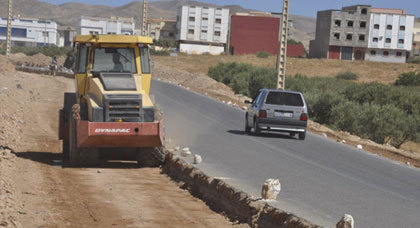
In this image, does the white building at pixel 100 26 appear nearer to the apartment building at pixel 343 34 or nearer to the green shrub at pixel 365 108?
the apartment building at pixel 343 34

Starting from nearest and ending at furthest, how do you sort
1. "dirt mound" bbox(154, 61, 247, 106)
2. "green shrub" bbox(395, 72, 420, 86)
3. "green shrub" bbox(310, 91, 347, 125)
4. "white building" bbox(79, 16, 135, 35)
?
1. "green shrub" bbox(310, 91, 347, 125)
2. "dirt mound" bbox(154, 61, 247, 106)
3. "green shrub" bbox(395, 72, 420, 86)
4. "white building" bbox(79, 16, 135, 35)

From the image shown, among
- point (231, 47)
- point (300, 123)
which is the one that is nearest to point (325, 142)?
point (300, 123)

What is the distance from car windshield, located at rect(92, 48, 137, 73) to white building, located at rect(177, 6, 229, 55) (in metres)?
130

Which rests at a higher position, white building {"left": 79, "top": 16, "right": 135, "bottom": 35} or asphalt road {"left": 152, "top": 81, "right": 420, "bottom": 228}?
white building {"left": 79, "top": 16, "right": 135, "bottom": 35}

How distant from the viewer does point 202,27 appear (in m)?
150

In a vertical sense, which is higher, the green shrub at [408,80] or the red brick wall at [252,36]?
the red brick wall at [252,36]

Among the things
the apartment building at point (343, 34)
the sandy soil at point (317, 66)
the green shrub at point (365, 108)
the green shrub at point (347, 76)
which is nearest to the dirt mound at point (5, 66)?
the green shrub at point (365, 108)

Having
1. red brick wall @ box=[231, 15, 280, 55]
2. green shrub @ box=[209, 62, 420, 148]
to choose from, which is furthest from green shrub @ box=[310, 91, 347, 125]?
red brick wall @ box=[231, 15, 280, 55]

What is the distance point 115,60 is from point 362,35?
120689mm

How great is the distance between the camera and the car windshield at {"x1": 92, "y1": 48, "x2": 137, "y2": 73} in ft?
56.0

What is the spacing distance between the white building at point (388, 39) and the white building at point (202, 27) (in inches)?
1181

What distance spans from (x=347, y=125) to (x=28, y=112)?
1947 cm

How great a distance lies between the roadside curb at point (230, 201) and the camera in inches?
400

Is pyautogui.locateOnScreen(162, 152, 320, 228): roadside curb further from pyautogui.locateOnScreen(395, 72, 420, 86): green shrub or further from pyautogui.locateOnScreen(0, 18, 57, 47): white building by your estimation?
pyautogui.locateOnScreen(0, 18, 57, 47): white building
